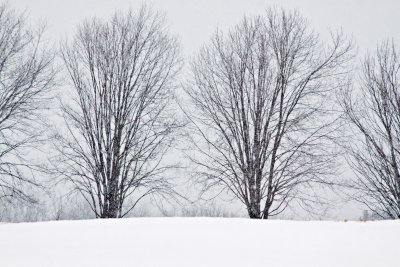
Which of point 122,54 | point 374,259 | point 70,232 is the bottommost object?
point 374,259

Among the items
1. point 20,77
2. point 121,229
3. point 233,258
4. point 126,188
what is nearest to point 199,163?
point 126,188

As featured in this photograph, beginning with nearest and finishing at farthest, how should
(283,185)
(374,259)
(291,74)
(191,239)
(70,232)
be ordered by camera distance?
1. (374,259)
2. (191,239)
3. (70,232)
4. (283,185)
5. (291,74)

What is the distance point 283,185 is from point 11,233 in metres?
8.63

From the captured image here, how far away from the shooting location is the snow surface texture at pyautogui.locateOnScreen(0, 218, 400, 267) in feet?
10.2

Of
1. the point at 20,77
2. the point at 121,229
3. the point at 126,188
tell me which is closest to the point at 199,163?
the point at 126,188

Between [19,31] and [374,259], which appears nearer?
Result: [374,259]

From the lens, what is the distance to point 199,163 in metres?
12.5

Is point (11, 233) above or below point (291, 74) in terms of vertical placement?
below

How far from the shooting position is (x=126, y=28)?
12.6 metres

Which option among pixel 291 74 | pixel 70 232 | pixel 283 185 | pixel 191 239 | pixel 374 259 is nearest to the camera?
pixel 374 259

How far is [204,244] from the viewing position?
12.2 ft

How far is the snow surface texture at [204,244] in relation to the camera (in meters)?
3.12

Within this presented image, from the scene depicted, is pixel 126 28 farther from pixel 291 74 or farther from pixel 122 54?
pixel 291 74

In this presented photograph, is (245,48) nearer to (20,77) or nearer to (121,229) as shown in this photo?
(20,77)
